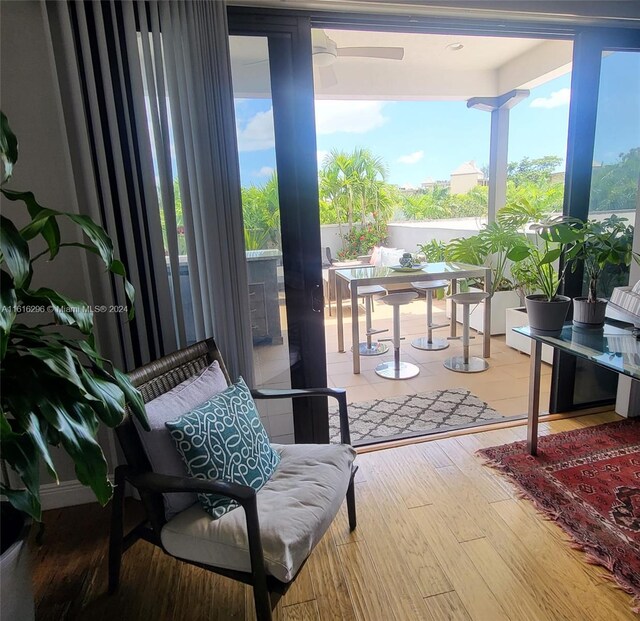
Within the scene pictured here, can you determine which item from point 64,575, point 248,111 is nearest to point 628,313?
point 248,111

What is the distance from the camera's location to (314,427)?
235 cm

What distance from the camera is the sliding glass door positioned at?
198 centimetres

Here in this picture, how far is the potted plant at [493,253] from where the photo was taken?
3.97 m

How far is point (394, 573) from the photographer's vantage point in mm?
1603

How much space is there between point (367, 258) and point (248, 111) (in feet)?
17.8

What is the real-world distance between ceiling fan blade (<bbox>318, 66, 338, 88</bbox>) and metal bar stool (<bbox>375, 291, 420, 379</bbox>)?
1866mm

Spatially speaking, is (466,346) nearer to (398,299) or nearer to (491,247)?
(398,299)

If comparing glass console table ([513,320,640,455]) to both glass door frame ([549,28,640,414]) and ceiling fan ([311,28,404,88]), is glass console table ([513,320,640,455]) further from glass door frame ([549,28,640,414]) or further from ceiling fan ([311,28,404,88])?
ceiling fan ([311,28,404,88])

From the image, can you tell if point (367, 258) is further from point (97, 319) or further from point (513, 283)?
point (97, 319)

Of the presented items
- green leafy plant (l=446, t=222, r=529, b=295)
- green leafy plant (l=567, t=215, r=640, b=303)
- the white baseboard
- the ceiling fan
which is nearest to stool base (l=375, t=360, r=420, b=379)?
green leafy plant (l=446, t=222, r=529, b=295)

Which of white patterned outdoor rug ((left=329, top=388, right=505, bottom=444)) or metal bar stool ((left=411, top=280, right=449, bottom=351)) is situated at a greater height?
metal bar stool ((left=411, top=280, right=449, bottom=351))

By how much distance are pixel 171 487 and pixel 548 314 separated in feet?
6.18

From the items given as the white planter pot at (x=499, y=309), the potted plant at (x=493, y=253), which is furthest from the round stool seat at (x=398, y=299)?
the white planter pot at (x=499, y=309)

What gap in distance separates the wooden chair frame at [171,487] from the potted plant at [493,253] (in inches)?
114
